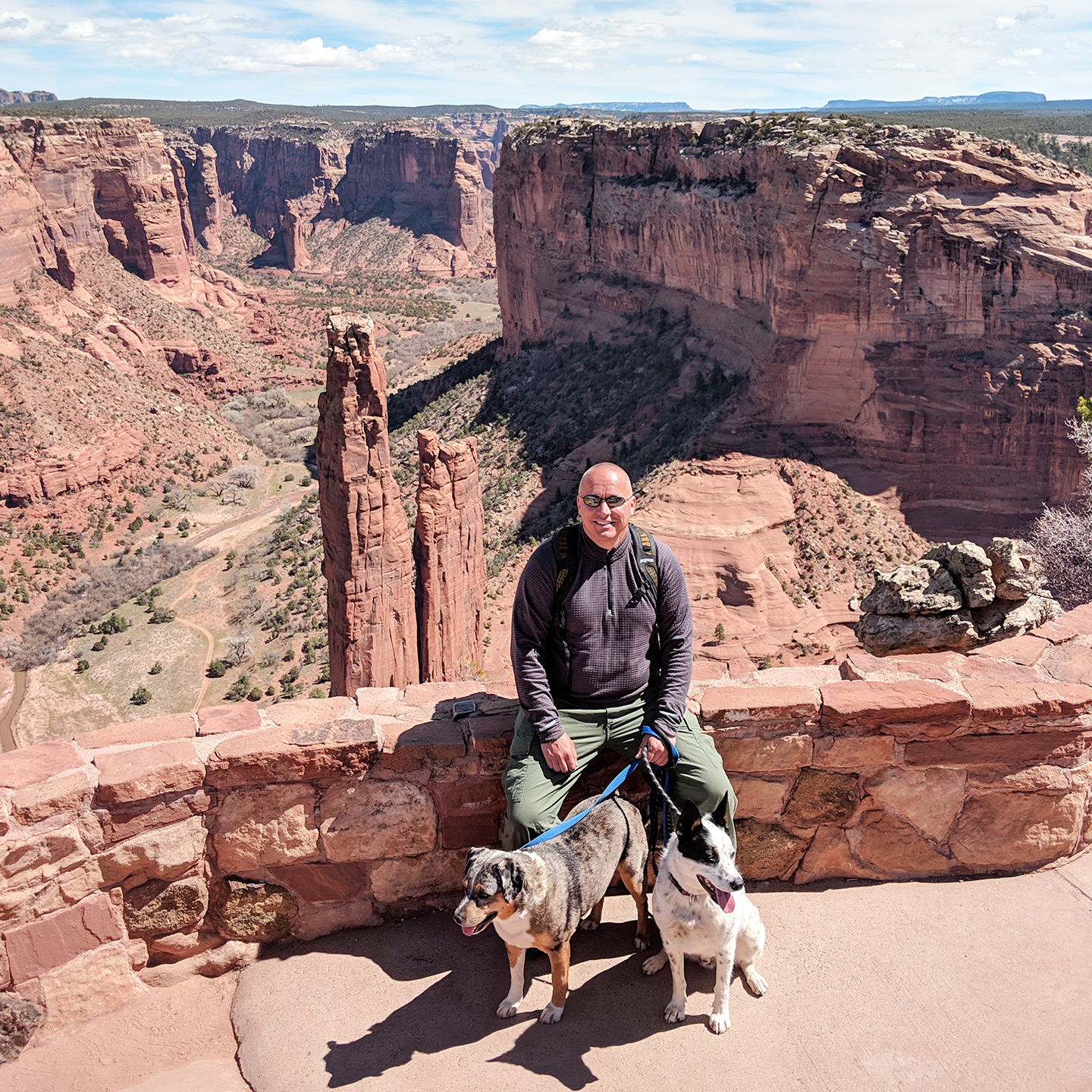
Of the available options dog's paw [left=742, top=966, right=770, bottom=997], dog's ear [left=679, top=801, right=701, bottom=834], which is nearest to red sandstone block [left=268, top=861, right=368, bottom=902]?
dog's ear [left=679, top=801, right=701, bottom=834]

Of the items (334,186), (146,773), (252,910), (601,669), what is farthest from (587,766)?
(334,186)

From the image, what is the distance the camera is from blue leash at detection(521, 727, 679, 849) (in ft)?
17.1

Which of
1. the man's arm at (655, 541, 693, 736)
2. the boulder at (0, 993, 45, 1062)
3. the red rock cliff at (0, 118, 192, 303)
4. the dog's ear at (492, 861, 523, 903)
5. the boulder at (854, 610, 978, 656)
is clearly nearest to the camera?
the dog's ear at (492, 861, 523, 903)

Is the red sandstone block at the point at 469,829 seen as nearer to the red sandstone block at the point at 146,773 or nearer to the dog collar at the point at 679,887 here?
the dog collar at the point at 679,887

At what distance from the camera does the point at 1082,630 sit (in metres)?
7.55

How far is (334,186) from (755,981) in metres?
144

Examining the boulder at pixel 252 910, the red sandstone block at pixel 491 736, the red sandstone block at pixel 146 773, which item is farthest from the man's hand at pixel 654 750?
the red sandstone block at pixel 146 773

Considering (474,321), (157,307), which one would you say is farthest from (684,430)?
(474,321)

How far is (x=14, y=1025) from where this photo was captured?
4988 mm

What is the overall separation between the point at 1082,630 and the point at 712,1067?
4.76 m

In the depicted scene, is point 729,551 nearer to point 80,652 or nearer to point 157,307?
point 80,652

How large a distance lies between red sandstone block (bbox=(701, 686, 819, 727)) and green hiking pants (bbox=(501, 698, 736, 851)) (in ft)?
0.49

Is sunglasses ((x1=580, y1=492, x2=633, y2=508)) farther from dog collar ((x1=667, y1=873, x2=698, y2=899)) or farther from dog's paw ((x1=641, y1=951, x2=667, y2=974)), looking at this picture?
dog's paw ((x1=641, y1=951, x2=667, y2=974))

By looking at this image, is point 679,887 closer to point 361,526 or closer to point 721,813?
point 721,813
